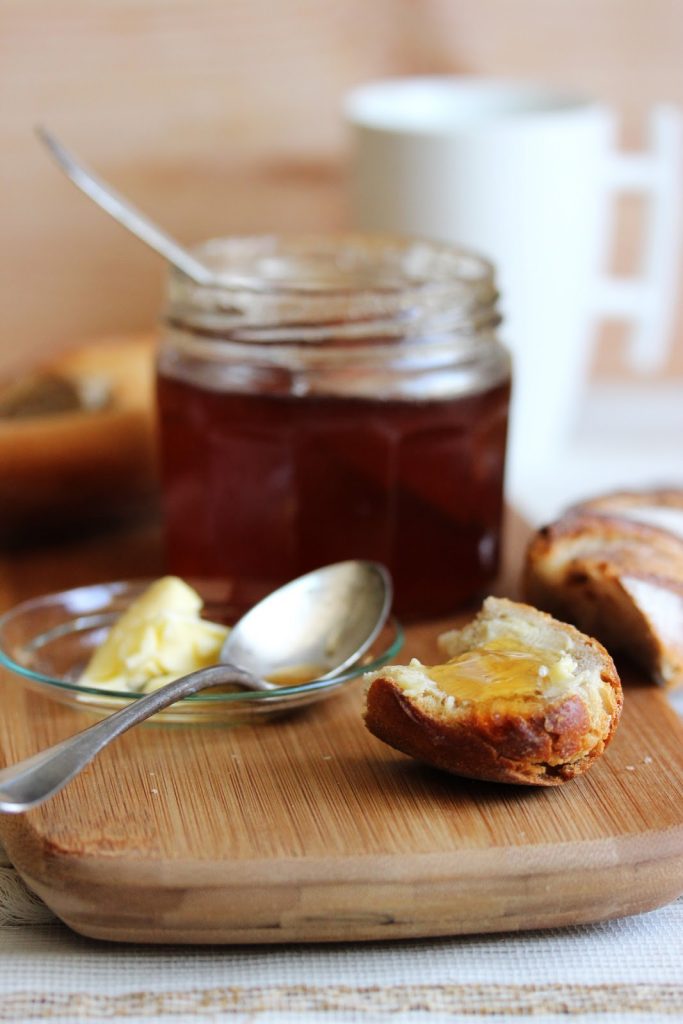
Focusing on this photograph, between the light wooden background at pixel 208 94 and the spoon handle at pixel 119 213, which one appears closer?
the spoon handle at pixel 119 213

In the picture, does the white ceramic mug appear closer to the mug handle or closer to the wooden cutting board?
the mug handle

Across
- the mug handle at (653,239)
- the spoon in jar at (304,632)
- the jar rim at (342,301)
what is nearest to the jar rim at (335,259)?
the jar rim at (342,301)

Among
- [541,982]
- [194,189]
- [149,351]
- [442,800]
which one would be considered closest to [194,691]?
[442,800]

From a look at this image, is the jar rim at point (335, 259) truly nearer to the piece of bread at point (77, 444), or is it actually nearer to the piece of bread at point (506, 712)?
the piece of bread at point (77, 444)

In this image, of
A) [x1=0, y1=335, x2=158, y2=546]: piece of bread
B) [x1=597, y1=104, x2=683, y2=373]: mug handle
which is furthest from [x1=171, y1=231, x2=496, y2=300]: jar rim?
[x1=597, y1=104, x2=683, y2=373]: mug handle

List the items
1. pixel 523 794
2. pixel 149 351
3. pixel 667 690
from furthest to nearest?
pixel 149 351
pixel 667 690
pixel 523 794

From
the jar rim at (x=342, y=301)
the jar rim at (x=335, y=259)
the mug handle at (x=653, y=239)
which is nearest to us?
the jar rim at (x=342, y=301)

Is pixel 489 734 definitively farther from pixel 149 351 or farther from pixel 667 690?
pixel 149 351
